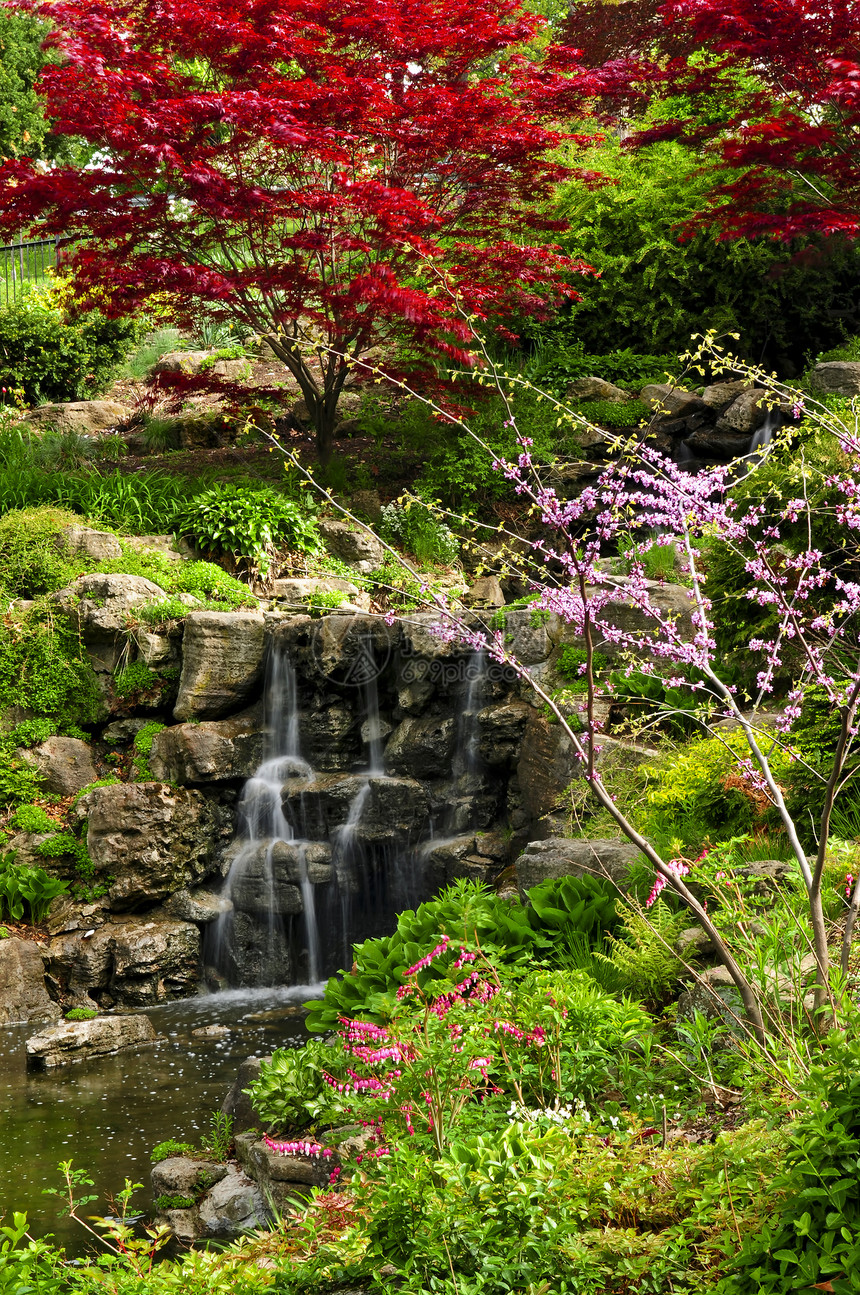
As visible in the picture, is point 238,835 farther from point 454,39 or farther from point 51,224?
point 454,39

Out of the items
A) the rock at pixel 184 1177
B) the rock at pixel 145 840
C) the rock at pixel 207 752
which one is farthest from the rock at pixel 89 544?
the rock at pixel 184 1177

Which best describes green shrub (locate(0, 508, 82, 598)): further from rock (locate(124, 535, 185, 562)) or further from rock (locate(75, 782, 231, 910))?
rock (locate(75, 782, 231, 910))

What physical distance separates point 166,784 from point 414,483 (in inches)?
183

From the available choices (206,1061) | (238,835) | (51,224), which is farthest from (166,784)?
(51,224)

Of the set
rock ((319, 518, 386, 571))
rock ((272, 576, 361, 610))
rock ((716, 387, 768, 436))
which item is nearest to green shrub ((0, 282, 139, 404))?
rock ((319, 518, 386, 571))

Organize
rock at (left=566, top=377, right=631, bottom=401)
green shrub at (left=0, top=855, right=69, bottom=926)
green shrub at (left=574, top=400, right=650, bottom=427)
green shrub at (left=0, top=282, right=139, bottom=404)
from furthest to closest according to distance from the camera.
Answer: green shrub at (left=0, top=282, right=139, bottom=404) → rock at (left=566, top=377, right=631, bottom=401) → green shrub at (left=574, top=400, right=650, bottom=427) → green shrub at (left=0, top=855, right=69, bottom=926)

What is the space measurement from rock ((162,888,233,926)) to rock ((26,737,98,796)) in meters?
1.36

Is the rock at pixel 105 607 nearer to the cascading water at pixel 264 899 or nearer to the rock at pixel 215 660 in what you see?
the rock at pixel 215 660

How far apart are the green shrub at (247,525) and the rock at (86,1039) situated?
179 inches

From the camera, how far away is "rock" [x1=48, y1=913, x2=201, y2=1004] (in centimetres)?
746

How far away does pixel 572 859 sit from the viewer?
5.10 meters

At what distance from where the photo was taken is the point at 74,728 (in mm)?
8836

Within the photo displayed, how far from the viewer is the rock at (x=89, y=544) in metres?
9.36

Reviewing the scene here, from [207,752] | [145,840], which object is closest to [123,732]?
[207,752]
